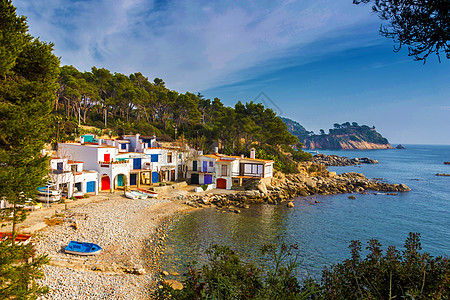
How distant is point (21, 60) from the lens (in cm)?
874

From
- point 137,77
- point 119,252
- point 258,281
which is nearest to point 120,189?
point 119,252

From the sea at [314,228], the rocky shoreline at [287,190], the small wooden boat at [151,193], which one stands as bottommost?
the sea at [314,228]

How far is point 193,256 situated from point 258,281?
14.1 metres

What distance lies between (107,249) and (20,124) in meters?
12.2

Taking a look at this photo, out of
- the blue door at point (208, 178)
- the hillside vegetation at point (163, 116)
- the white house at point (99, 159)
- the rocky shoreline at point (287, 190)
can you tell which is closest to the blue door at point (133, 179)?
the white house at point (99, 159)

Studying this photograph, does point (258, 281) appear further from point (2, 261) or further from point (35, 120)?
point (35, 120)

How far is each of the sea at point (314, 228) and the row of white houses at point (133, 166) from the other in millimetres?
8460

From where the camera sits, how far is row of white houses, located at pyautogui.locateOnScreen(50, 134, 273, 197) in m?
27.9

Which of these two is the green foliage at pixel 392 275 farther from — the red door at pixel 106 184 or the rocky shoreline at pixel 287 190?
the red door at pixel 106 184

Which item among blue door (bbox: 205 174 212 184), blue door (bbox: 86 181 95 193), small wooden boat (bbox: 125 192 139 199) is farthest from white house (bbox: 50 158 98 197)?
blue door (bbox: 205 174 212 184)

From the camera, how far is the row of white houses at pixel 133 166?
2788 centimetres

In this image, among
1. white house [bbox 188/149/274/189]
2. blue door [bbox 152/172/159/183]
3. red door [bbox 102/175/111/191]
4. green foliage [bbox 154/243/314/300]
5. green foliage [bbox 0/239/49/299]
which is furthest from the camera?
white house [bbox 188/149/274/189]

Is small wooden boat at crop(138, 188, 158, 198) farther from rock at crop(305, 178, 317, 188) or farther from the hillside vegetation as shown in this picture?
rock at crop(305, 178, 317, 188)

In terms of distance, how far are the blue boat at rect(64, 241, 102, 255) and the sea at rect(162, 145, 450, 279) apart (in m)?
4.48
